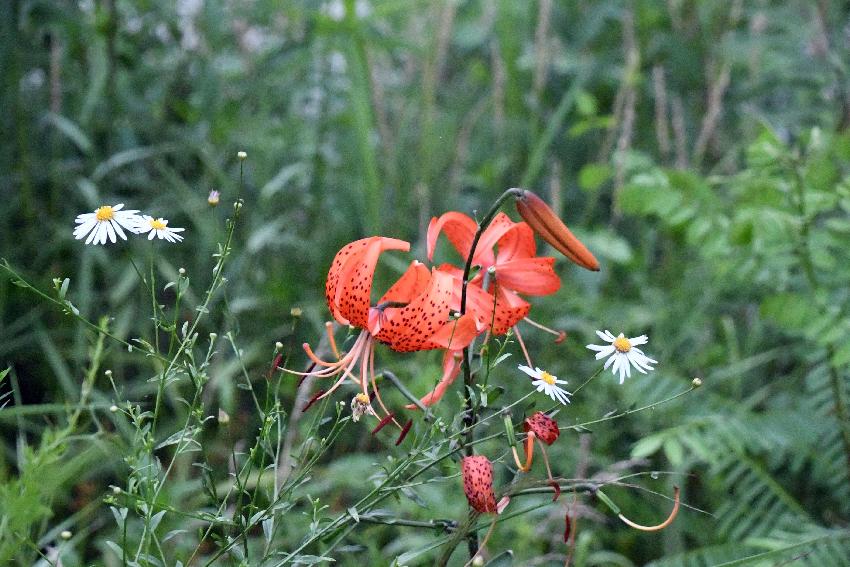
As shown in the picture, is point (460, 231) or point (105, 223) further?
point (460, 231)

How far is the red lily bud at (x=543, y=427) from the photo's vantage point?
0.84 m

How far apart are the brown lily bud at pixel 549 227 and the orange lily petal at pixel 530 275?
0.05 m

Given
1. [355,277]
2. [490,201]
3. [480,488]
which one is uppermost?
[355,277]

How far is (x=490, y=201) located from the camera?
254 centimetres

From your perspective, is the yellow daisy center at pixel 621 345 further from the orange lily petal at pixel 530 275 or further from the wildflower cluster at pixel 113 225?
the wildflower cluster at pixel 113 225

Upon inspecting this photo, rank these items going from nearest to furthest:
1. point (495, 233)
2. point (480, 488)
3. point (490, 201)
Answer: point (480, 488) → point (495, 233) → point (490, 201)

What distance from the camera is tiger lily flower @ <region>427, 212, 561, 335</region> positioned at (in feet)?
3.12

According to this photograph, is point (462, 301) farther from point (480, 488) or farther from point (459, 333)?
point (480, 488)

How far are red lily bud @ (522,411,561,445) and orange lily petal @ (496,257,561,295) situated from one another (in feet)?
0.56

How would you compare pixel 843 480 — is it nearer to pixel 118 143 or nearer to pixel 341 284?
pixel 341 284

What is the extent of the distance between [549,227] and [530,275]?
0.07 metres

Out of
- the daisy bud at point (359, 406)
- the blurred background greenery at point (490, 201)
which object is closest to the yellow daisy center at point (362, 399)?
the daisy bud at point (359, 406)

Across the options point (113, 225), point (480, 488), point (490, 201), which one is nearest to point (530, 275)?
point (480, 488)

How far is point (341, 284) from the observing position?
97cm
